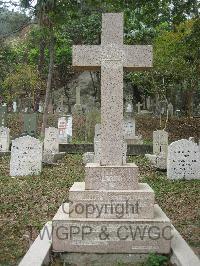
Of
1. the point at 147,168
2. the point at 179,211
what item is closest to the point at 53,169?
the point at 147,168

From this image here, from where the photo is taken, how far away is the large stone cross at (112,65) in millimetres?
6062

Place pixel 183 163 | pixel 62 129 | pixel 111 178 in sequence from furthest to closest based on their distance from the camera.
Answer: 1. pixel 62 129
2. pixel 183 163
3. pixel 111 178

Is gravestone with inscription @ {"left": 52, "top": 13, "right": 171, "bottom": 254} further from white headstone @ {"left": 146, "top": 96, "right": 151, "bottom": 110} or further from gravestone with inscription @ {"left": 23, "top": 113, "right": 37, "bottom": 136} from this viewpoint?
white headstone @ {"left": 146, "top": 96, "right": 151, "bottom": 110}

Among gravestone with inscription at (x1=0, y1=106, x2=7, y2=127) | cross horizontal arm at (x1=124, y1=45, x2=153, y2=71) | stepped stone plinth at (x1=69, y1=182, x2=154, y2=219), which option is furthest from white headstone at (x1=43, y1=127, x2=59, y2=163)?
stepped stone plinth at (x1=69, y1=182, x2=154, y2=219)

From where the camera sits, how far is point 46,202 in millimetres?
8703

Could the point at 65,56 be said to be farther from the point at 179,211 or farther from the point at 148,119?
the point at 179,211

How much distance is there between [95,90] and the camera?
39.3 metres

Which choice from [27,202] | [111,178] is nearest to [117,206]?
[111,178]

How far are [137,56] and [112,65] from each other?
1.35 ft

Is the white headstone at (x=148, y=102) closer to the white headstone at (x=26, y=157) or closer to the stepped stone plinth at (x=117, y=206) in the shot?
the white headstone at (x=26, y=157)

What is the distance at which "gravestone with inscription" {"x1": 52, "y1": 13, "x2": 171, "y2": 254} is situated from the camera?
5.45m

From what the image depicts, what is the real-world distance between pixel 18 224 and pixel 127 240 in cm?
241

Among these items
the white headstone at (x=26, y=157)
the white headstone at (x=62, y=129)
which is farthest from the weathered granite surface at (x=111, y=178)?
the white headstone at (x=62, y=129)

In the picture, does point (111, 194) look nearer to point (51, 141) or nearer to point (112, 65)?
point (112, 65)
